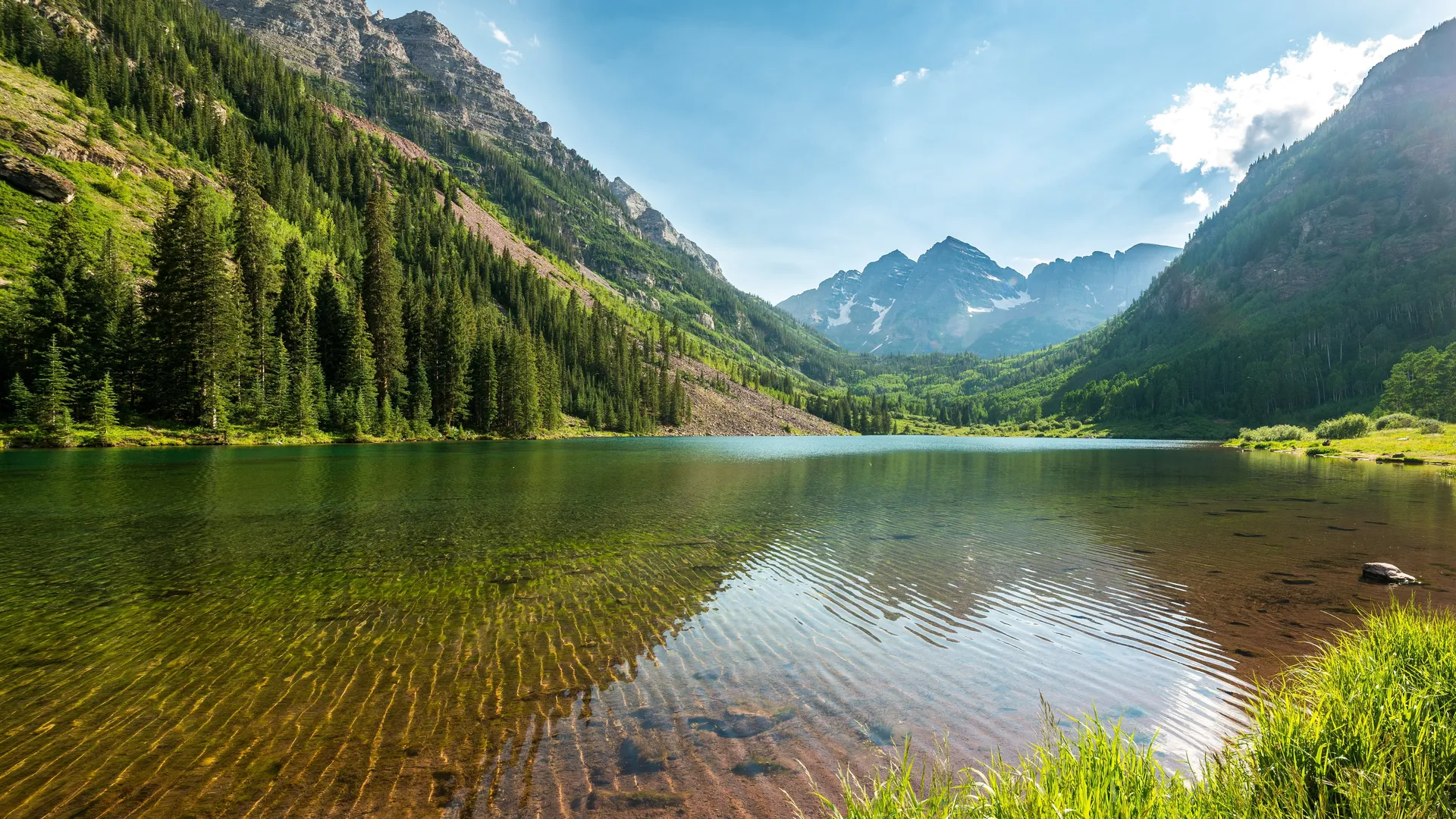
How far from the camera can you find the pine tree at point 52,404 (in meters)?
56.6

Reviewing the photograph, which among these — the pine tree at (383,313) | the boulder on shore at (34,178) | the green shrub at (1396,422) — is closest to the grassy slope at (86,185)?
the boulder on shore at (34,178)

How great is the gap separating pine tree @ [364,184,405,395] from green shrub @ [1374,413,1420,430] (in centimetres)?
17295

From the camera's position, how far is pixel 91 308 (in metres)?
68.6

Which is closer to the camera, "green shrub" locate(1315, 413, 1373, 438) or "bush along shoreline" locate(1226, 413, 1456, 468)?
"bush along shoreline" locate(1226, 413, 1456, 468)

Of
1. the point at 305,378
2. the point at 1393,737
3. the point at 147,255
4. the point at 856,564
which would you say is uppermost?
the point at 147,255

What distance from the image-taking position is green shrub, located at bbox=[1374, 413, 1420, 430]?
303ft

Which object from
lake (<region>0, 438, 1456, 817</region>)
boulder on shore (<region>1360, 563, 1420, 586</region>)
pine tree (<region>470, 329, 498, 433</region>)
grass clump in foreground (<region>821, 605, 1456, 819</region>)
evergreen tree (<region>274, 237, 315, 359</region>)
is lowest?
lake (<region>0, 438, 1456, 817</region>)

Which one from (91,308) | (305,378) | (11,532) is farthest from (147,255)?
(11,532)

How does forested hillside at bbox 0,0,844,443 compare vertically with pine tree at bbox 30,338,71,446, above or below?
above

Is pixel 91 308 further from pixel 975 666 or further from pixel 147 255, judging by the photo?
pixel 975 666

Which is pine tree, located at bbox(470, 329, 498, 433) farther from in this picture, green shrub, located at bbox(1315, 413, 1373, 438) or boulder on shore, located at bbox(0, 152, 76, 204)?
green shrub, located at bbox(1315, 413, 1373, 438)

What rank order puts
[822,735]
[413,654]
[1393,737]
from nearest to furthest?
[1393,737]
[822,735]
[413,654]

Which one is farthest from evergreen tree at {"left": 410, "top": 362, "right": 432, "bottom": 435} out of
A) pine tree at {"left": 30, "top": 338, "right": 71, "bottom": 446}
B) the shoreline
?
the shoreline

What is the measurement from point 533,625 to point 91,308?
305 ft
